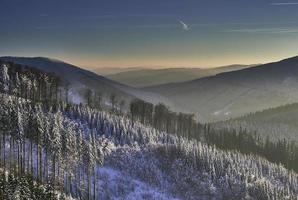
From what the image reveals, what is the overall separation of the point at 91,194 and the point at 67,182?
7447 millimetres

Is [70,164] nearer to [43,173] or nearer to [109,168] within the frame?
[43,173]

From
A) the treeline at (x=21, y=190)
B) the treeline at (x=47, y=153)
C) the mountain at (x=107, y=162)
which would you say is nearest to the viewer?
the treeline at (x=21, y=190)

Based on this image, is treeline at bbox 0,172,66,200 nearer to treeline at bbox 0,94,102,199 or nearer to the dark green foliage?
the dark green foliage

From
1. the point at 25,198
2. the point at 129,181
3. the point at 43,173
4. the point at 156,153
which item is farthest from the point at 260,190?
the point at 25,198

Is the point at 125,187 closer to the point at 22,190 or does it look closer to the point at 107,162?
the point at 107,162

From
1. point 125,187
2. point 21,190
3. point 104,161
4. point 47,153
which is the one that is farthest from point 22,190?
point 104,161

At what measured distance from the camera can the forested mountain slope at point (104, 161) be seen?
13525 cm

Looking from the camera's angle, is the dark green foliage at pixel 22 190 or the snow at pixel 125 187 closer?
the dark green foliage at pixel 22 190

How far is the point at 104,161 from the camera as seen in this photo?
164 m

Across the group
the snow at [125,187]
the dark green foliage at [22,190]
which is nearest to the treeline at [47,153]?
the snow at [125,187]

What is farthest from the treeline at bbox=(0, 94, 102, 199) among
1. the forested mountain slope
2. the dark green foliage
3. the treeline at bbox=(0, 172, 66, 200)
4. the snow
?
the dark green foliage

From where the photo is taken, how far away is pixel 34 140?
147 m

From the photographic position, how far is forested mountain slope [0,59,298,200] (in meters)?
135

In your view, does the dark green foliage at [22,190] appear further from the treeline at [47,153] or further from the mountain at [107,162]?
the treeline at [47,153]
